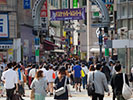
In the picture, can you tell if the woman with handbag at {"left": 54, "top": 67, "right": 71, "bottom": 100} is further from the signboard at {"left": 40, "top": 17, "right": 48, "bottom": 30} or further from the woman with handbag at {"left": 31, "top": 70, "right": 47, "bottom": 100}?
the signboard at {"left": 40, "top": 17, "right": 48, "bottom": 30}

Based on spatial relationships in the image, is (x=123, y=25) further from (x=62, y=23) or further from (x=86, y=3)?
(x=62, y=23)

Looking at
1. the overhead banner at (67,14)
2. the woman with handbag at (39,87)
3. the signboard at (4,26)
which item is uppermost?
the overhead banner at (67,14)

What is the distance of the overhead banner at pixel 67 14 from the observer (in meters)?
39.5

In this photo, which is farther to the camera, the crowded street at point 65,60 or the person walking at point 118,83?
the crowded street at point 65,60

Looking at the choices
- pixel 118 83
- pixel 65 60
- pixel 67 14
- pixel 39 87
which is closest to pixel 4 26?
pixel 65 60

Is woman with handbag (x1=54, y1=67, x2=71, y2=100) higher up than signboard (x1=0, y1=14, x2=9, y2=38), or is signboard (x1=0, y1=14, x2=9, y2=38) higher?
signboard (x1=0, y1=14, x2=9, y2=38)

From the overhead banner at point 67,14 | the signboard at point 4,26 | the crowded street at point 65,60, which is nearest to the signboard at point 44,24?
the crowded street at point 65,60

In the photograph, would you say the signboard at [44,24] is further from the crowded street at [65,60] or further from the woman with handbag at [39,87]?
the woman with handbag at [39,87]

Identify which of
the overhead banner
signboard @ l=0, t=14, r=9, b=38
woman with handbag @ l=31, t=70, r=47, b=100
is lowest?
woman with handbag @ l=31, t=70, r=47, b=100

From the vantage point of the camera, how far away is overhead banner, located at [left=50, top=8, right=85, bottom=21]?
39.5m

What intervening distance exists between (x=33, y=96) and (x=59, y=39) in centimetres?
8227

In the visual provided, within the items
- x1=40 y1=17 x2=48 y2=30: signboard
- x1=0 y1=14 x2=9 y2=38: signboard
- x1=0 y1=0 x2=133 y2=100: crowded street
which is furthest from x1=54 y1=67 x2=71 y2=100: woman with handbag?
x1=0 y1=14 x2=9 y2=38: signboard

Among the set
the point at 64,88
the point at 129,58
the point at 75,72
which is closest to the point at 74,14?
the point at 129,58

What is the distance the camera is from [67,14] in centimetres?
3947
